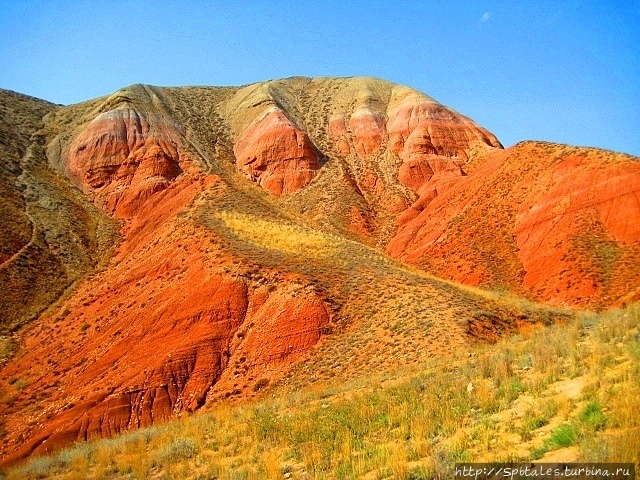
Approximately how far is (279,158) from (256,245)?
2735cm

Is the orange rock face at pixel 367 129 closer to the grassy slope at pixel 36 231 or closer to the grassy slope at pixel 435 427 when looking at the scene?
the grassy slope at pixel 36 231

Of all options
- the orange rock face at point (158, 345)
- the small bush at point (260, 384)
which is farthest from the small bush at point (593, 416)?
the orange rock face at point (158, 345)

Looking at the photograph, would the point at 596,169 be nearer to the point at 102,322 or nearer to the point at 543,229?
the point at 543,229

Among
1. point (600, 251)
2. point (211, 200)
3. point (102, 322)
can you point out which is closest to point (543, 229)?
point (600, 251)

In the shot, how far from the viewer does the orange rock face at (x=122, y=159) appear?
5072cm

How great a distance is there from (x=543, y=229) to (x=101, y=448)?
33.7m

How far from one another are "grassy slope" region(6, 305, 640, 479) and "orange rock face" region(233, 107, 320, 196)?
4494 cm

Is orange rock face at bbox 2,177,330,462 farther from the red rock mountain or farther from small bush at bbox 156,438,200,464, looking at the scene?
small bush at bbox 156,438,200,464

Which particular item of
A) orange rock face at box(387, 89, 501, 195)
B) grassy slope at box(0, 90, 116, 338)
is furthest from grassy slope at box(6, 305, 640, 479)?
orange rock face at box(387, 89, 501, 195)

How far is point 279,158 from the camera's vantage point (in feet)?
192

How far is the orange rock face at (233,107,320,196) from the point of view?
5738 centimetres

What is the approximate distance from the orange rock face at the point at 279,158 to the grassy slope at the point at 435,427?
147 ft

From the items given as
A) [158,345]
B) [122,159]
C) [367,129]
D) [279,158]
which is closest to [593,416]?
[158,345]

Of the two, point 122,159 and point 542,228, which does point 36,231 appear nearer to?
point 122,159
